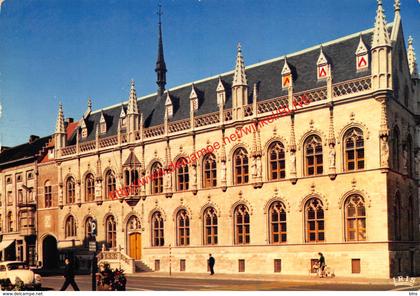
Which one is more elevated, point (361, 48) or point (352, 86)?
point (361, 48)

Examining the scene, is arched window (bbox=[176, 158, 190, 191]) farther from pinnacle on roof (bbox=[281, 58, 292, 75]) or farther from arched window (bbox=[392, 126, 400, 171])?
arched window (bbox=[392, 126, 400, 171])

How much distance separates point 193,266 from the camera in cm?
4338

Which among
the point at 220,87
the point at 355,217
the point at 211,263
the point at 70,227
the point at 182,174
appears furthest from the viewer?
the point at 70,227

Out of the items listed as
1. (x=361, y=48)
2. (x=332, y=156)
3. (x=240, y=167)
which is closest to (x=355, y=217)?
(x=332, y=156)

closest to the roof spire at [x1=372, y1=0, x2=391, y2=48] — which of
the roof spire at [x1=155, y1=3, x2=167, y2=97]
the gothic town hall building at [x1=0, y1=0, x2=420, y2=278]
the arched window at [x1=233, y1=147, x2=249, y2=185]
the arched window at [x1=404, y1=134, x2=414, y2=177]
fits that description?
the gothic town hall building at [x1=0, y1=0, x2=420, y2=278]

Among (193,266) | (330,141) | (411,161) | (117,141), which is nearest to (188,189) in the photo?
(193,266)

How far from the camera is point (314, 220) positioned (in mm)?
37188

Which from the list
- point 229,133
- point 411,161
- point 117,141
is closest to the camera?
point 411,161

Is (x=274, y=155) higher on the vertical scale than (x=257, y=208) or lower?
higher

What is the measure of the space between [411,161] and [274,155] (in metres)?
8.82

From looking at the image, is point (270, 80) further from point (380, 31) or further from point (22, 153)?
point (22, 153)

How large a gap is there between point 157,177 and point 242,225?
9108mm

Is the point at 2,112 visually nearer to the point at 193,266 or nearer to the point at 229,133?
the point at 229,133

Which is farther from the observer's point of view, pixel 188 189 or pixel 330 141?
pixel 188 189
